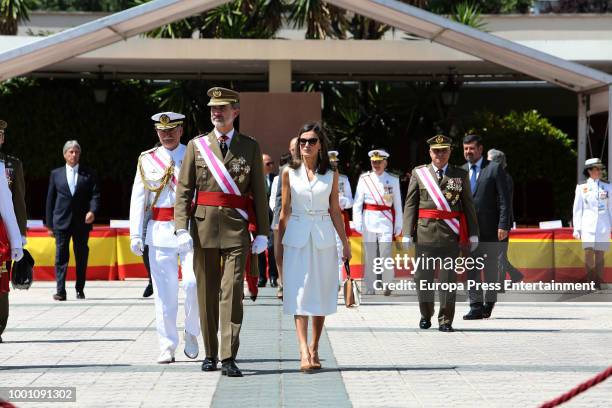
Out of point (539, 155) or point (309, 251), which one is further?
point (539, 155)

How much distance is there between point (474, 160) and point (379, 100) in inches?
552

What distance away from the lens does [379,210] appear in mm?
16578

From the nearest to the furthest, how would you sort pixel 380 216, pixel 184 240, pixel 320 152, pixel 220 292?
pixel 184 240
pixel 220 292
pixel 320 152
pixel 380 216

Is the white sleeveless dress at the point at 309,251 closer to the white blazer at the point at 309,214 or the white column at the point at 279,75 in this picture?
the white blazer at the point at 309,214

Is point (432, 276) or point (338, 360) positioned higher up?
point (432, 276)

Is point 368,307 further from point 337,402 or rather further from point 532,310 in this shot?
point 337,402

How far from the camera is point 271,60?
2200 cm

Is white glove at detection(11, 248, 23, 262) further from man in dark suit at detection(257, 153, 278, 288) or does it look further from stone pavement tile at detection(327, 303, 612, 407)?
man in dark suit at detection(257, 153, 278, 288)

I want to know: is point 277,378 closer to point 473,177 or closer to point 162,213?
point 162,213

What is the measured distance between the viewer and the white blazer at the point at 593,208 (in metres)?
17.7

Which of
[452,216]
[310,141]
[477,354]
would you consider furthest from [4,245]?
[452,216]

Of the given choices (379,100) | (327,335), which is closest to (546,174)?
(379,100)

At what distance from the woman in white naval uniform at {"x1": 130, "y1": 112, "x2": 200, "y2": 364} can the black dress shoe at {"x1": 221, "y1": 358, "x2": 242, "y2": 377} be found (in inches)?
30.0

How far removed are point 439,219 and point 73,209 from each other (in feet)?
17.5
